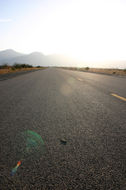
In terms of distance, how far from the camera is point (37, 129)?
6.14 ft

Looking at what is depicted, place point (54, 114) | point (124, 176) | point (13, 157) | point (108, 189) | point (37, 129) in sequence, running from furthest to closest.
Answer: point (54, 114), point (37, 129), point (13, 157), point (124, 176), point (108, 189)

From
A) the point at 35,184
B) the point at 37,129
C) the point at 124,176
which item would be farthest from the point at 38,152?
the point at 124,176

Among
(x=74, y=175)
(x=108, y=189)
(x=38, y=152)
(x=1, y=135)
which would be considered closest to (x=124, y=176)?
(x=108, y=189)

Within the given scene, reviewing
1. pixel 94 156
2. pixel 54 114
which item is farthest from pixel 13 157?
pixel 54 114

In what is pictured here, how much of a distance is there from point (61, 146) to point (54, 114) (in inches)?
42.5

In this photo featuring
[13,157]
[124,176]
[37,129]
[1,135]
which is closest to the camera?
[124,176]

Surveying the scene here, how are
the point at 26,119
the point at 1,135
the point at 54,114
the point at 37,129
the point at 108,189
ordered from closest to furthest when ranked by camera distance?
the point at 108,189
the point at 1,135
the point at 37,129
the point at 26,119
the point at 54,114

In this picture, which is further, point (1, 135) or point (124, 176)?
point (1, 135)

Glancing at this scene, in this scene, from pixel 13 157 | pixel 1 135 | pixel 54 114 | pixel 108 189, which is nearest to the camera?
pixel 108 189

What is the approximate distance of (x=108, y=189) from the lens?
0.95m

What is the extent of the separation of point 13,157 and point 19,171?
22cm

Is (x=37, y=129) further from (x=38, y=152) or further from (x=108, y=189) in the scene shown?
(x=108, y=189)

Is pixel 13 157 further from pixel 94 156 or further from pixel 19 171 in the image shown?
pixel 94 156

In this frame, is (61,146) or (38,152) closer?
(38,152)
